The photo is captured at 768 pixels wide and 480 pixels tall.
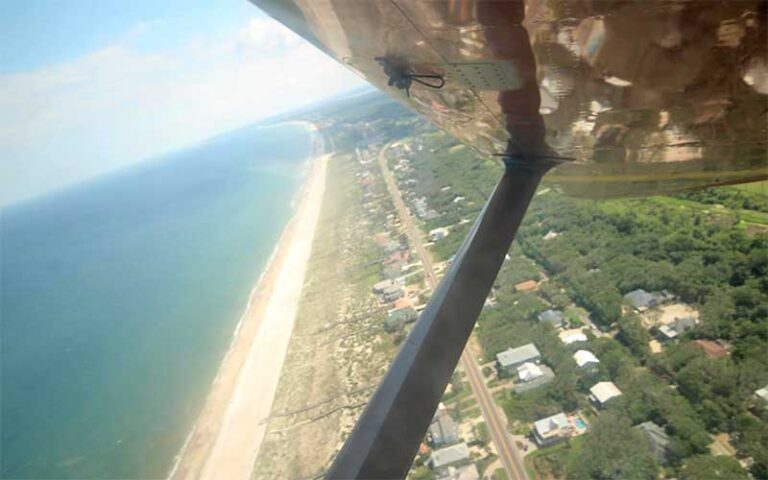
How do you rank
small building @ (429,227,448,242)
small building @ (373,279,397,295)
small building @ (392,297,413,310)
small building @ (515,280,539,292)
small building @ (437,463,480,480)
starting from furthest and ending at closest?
small building @ (429,227,448,242) → small building @ (373,279,397,295) → small building @ (392,297,413,310) → small building @ (515,280,539,292) → small building @ (437,463,480,480)

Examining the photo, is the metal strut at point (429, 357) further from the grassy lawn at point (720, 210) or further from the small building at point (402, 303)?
the grassy lawn at point (720, 210)

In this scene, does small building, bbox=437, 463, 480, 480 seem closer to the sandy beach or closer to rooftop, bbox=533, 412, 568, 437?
rooftop, bbox=533, 412, 568, 437

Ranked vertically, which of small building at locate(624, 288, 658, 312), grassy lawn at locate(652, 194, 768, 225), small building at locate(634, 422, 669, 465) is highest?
grassy lawn at locate(652, 194, 768, 225)

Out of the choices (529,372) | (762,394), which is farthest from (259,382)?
(762,394)

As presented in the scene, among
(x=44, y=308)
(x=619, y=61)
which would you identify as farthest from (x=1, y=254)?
(x=619, y=61)

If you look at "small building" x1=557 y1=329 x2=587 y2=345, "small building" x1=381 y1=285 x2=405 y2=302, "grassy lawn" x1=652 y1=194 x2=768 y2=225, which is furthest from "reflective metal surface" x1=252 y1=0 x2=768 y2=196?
"small building" x1=381 y1=285 x2=405 y2=302

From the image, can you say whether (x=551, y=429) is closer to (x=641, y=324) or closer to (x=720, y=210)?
(x=641, y=324)

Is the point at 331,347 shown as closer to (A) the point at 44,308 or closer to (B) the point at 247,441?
(B) the point at 247,441
